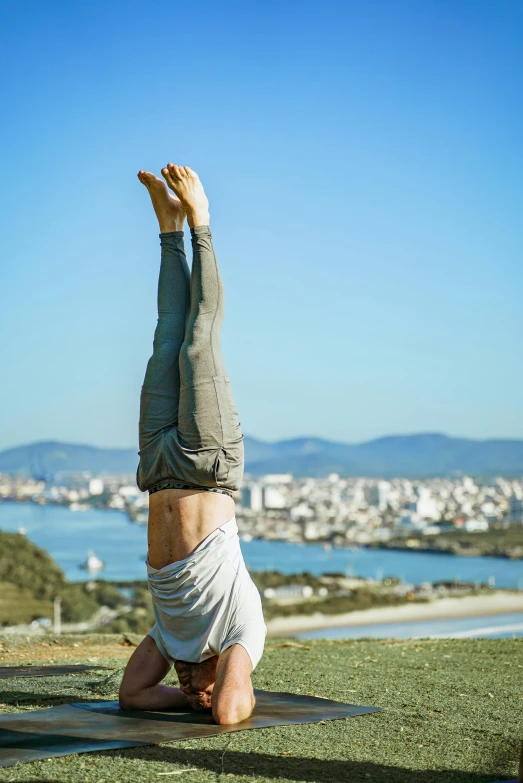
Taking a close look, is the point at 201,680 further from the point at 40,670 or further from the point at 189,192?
the point at 189,192

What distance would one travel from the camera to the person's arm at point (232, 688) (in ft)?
15.3

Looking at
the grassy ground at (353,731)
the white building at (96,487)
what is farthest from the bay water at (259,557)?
the grassy ground at (353,731)

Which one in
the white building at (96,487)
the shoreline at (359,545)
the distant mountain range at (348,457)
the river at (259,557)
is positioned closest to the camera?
the river at (259,557)

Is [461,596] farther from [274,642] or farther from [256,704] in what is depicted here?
[256,704]

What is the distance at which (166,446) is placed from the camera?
513 cm

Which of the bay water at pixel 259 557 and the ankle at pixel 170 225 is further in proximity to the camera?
the bay water at pixel 259 557

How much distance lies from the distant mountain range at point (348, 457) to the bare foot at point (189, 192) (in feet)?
230

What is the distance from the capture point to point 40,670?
6.69 meters

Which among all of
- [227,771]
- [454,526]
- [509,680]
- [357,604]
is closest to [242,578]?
[227,771]

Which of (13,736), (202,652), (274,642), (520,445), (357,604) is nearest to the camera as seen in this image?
(13,736)

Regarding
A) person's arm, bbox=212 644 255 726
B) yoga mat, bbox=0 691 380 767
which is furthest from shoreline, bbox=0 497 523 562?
person's arm, bbox=212 644 255 726

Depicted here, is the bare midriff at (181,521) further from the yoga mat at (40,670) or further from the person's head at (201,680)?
the yoga mat at (40,670)

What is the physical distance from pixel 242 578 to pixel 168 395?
108cm

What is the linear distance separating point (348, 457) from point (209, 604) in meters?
129
